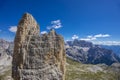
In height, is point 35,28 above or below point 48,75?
above

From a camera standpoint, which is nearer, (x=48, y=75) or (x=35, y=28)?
(x=48, y=75)

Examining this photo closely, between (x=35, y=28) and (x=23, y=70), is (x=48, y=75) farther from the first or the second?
(x=35, y=28)

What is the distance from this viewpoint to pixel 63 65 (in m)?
47.4

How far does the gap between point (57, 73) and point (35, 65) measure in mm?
4489

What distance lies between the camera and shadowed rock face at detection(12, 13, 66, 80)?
44625 millimetres

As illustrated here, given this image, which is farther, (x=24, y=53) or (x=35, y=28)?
(x=35, y=28)

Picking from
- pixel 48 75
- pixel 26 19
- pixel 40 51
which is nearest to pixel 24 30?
pixel 26 19

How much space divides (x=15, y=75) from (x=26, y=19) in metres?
11.7

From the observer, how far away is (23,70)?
44.8 m

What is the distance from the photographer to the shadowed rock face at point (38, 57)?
44.6m

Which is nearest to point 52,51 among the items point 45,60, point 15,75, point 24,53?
point 45,60

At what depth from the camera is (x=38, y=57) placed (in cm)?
4484

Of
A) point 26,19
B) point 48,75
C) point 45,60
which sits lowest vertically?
point 48,75

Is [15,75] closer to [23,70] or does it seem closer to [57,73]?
[23,70]
